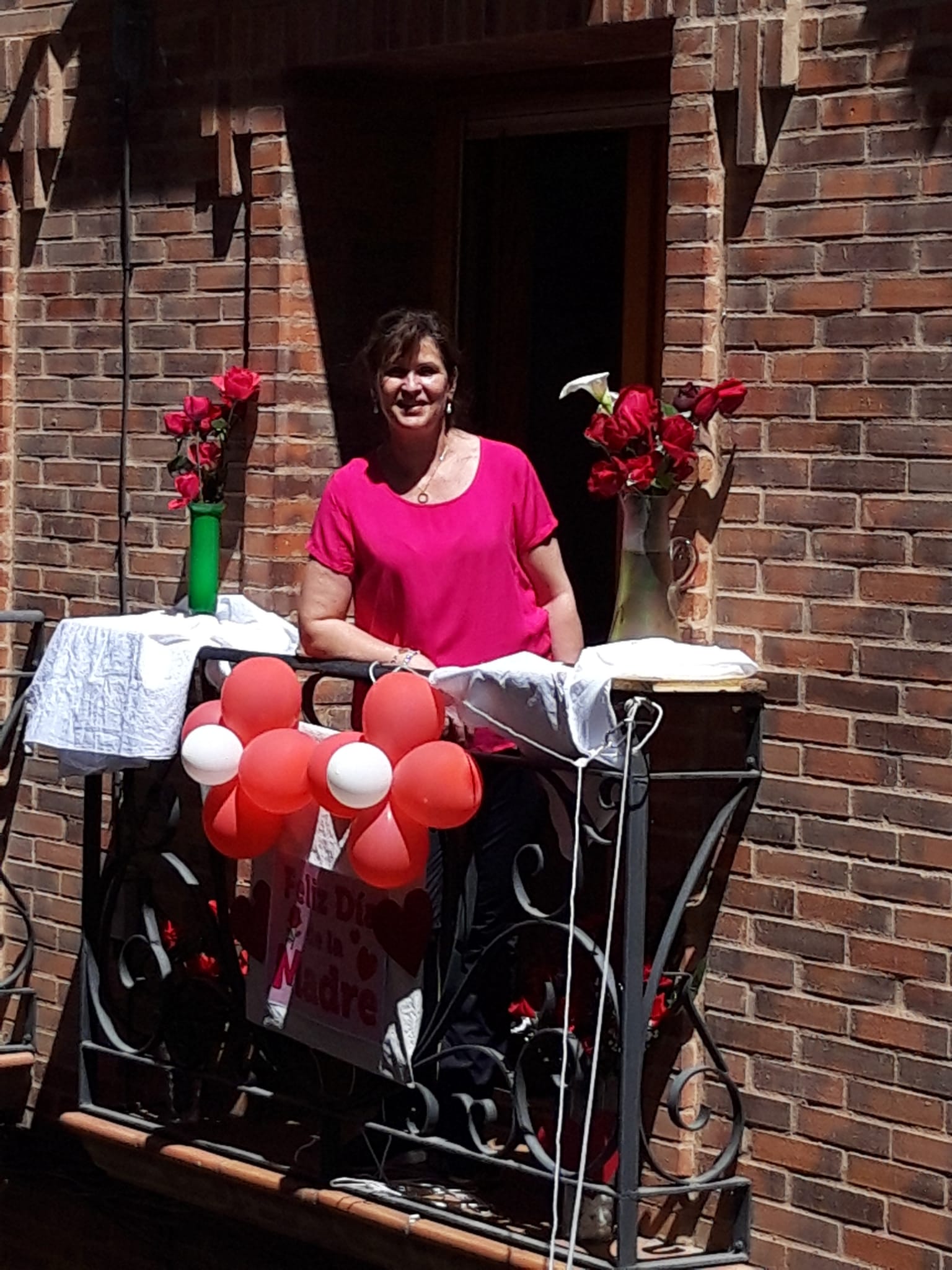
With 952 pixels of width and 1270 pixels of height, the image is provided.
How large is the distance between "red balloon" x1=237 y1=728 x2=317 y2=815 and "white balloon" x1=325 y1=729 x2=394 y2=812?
24cm

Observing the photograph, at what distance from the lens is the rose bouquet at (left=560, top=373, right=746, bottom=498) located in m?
4.87

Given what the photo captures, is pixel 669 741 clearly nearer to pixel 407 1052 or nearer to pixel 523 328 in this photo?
pixel 407 1052

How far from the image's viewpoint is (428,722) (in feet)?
15.8

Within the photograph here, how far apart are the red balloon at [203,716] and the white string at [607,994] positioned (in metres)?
1.00

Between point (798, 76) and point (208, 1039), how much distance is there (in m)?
2.79

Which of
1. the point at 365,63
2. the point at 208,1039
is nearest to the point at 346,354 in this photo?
the point at 365,63

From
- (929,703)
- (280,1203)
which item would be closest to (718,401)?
(929,703)

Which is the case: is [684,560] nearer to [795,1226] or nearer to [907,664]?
[907,664]

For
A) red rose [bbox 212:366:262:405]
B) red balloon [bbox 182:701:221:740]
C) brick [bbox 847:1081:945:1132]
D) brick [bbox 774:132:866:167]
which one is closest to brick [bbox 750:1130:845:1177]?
brick [bbox 847:1081:945:1132]

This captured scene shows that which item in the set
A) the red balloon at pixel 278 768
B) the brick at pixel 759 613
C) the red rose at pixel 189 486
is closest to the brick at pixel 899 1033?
the brick at pixel 759 613

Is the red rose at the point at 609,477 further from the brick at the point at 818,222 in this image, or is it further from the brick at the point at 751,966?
the brick at the point at 751,966

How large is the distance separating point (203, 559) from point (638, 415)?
1.45 meters

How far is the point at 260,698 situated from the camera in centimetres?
513

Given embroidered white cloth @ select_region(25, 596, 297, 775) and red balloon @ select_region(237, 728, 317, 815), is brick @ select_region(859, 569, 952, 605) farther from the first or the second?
embroidered white cloth @ select_region(25, 596, 297, 775)
